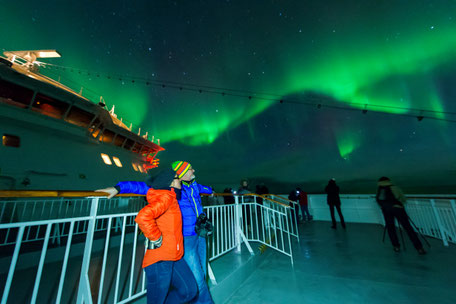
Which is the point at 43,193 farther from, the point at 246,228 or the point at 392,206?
the point at 392,206

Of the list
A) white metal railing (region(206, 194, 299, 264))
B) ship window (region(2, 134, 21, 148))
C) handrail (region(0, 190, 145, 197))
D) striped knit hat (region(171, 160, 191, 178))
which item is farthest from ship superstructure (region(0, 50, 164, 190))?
striped knit hat (region(171, 160, 191, 178))

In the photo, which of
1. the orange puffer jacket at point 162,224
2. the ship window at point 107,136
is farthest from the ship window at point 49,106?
the orange puffer jacket at point 162,224

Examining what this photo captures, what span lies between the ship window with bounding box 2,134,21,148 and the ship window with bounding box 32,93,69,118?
171 centimetres

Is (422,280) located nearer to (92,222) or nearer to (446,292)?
(446,292)

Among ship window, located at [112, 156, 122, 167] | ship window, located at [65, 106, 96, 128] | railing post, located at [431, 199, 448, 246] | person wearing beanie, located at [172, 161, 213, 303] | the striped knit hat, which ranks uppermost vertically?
ship window, located at [65, 106, 96, 128]

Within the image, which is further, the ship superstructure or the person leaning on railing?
the ship superstructure

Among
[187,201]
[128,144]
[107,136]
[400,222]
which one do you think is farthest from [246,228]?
[128,144]

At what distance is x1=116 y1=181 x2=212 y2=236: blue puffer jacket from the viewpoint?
80.1 inches

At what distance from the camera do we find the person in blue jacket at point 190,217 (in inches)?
80.9

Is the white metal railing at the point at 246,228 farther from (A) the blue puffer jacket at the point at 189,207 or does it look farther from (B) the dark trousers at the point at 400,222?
(B) the dark trousers at the point at 400,222

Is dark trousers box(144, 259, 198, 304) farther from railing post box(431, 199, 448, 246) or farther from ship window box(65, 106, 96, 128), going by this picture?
ship window box(65, 106, 96, 128)

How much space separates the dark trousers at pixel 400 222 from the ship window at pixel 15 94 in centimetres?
Result: 1503

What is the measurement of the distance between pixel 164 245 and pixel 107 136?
1279 cm

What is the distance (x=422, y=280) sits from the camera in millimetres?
2939
